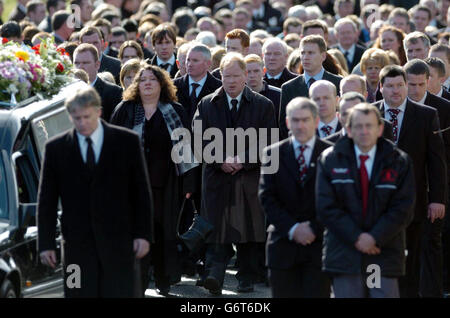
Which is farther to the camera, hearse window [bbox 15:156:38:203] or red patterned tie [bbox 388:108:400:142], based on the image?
red patterned tie [bbox 388:108:400:142]

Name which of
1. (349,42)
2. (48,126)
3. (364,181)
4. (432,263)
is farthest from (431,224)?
(349,42)

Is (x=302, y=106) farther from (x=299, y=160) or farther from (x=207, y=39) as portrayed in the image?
(x=207, y=39)

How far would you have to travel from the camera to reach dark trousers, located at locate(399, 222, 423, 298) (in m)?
10.4

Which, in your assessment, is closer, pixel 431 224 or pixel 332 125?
pixel 332 125

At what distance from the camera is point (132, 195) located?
8.68 m

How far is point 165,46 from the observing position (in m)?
15.4

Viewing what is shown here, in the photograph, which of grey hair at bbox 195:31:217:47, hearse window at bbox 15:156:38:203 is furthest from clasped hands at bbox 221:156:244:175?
Answer: grey hair at bbox 195:31:217:47

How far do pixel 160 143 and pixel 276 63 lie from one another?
11.4ft

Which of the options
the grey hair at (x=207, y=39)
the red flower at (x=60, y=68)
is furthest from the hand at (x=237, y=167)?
the grey hair at (x=207, y=39)

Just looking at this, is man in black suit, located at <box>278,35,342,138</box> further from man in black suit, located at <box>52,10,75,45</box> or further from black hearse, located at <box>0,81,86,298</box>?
man in black suit, located at <box>52,10,75,45</box>

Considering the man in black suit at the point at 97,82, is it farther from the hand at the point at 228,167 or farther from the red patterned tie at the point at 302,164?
the red patterned tie at the point at 302,164

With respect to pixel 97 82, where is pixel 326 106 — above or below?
below

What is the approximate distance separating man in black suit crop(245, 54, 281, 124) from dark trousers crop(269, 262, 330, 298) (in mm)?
4649

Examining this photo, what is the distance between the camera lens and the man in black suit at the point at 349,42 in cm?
1836
